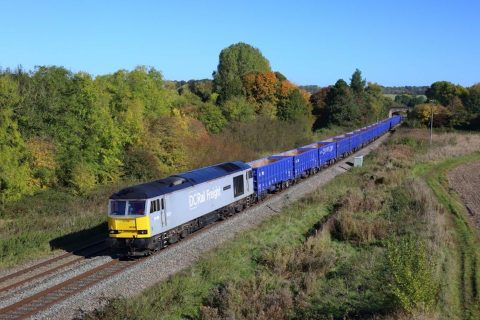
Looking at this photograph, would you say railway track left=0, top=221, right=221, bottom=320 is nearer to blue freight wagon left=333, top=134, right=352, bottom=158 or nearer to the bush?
the bush

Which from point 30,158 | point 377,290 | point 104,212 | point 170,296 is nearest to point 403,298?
point 377,290

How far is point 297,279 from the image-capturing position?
1772 centimetres

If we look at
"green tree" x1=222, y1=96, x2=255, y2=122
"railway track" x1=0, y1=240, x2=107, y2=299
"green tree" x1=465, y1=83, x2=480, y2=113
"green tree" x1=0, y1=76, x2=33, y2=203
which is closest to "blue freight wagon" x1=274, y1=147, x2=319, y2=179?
"green tree" x1=0, y1=76, x2=33, y2=203

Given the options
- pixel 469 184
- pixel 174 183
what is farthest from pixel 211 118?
pixel 174 183

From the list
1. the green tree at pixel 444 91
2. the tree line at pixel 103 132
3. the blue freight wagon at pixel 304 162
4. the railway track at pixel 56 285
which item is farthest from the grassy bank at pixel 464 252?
the green tree at pixel 444 91

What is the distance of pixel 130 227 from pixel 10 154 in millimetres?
15413

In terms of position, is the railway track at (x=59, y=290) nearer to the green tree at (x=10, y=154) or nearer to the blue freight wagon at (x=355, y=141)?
the green tree at (x=10, y=154)

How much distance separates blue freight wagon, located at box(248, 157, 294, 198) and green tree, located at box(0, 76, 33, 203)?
14.8 m

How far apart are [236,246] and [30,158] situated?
19.0 meters

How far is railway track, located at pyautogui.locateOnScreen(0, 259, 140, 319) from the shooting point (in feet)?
50.7

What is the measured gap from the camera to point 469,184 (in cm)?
4231

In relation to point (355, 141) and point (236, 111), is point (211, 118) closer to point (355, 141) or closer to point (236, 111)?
point (236, 111)

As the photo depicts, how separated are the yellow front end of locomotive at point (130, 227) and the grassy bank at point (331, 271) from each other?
2.56m

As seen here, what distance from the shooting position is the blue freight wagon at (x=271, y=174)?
106 feet
